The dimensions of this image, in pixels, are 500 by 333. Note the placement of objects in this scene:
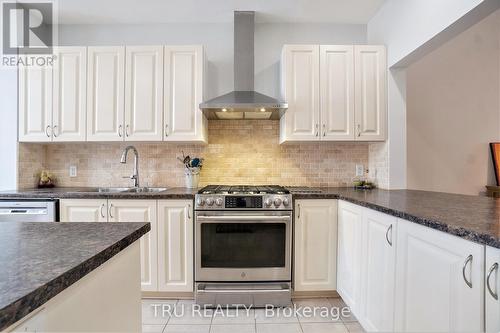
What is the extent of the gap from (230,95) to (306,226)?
1.38 meters

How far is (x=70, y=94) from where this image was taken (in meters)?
2.53

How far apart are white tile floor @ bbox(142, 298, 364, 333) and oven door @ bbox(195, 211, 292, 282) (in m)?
0.26

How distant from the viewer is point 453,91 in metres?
3.37

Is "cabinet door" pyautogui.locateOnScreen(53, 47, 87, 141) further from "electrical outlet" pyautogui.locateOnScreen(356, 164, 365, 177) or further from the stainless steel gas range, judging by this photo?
"electrical outlet" pyautogui.locateOnScreen(356, 164, 365, 177)

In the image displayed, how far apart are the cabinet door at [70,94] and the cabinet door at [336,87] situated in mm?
2290

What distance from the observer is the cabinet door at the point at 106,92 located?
252 cm

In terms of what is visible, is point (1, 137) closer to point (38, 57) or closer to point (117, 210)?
point (38, 57)

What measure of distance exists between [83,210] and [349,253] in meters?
2.19

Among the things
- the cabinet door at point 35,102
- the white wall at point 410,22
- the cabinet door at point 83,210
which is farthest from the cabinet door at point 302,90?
the cabinet door at point 35,102

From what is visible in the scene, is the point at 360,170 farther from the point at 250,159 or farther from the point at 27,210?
the point at 27,210

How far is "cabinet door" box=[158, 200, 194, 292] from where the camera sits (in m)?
2.22

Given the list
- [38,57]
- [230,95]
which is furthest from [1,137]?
[230,95]

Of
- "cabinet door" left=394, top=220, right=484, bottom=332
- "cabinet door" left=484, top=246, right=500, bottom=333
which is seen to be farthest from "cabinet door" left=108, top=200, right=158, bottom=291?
"cabinet door" left=484, top=246, right=500, bottom=333

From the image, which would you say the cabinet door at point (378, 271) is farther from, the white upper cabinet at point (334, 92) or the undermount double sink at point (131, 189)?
the undermount double sink at point (131, 189)
